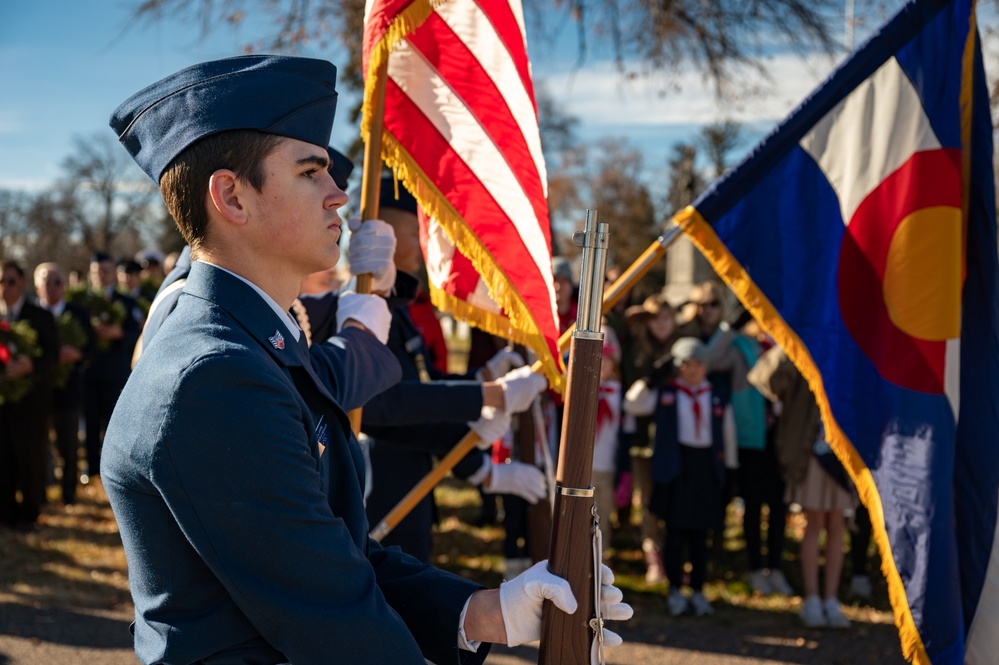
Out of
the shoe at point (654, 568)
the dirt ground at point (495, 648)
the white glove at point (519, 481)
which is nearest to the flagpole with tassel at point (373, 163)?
the white glove at point (519, 481)

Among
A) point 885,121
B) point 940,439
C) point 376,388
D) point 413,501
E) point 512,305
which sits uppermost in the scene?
point 885,121

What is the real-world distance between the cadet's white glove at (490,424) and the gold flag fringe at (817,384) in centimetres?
109

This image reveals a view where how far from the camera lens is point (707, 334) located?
754 cm

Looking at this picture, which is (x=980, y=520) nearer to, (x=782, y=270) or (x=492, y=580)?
(x=782, y=270)

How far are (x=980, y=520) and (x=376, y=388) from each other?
2.21 meters

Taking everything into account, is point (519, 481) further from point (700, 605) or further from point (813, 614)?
point (813, 614)

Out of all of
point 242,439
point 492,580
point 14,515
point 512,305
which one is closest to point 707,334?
point 492,580

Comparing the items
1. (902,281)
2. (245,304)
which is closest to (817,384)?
(902,281)

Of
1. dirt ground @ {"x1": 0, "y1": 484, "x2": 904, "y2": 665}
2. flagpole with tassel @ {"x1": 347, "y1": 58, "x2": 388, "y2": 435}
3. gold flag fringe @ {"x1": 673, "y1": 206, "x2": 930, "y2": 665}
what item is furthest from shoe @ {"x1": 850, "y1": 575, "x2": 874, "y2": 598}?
flagpole with tassel @ {"x1": 347, "y1": 58, "x2": 388, "y2": 435}

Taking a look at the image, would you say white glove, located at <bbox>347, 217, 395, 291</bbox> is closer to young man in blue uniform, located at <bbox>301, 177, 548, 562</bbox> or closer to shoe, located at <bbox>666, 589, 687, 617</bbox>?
young man in blue uniform, located at <bbox>301, 177, 548, 562</bbox>

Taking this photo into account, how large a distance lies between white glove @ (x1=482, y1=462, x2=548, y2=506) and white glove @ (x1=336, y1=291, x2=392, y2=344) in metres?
1.67

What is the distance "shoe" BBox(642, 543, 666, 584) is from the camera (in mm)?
6532

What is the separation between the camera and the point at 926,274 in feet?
10.9

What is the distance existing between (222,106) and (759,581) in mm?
5703
